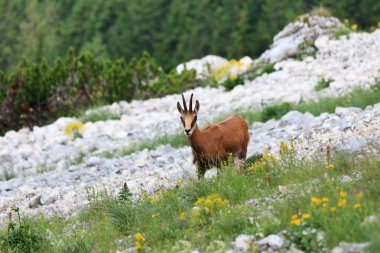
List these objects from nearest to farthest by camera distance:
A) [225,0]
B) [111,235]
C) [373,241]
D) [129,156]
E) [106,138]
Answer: [373,241] < [111,235] < [129,156] < [106,138] < [225,0]

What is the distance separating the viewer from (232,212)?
7520mm

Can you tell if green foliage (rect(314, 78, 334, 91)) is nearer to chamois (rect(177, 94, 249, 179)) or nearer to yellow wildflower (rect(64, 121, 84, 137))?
yellow wildflower (rect(64, 121, 84, 137))

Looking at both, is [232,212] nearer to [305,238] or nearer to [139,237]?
[139,237]

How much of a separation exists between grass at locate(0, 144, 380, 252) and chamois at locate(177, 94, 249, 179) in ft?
2.36

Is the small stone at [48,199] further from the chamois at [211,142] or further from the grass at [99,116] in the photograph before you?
the grass at [99,116]

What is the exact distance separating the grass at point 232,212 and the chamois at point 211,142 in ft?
2.36

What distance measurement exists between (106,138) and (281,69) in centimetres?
570

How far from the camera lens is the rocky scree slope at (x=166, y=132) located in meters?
10.8

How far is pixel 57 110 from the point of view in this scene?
73.6 ft

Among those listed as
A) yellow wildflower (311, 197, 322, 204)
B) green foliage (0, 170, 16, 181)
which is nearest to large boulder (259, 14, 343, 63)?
green foliage (0, 170, 16, 181)

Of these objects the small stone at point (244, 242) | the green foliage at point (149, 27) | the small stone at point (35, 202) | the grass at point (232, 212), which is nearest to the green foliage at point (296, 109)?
the small stone at point (35, 202)

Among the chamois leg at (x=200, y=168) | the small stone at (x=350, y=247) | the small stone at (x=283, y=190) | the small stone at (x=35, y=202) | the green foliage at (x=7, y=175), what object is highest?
the chamois leg at (x=200, y=168)

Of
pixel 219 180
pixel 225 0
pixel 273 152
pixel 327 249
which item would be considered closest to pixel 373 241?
pixel 327 249

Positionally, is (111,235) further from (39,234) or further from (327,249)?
(327,249)
